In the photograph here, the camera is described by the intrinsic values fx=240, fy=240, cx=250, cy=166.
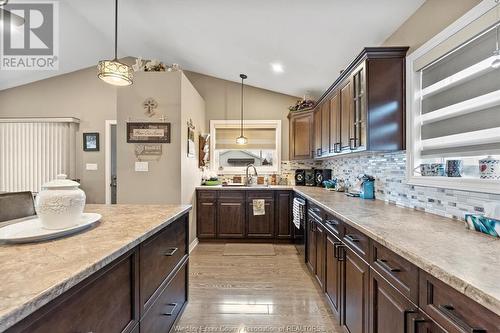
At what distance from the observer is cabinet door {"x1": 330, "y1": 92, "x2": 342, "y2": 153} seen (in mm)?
2851

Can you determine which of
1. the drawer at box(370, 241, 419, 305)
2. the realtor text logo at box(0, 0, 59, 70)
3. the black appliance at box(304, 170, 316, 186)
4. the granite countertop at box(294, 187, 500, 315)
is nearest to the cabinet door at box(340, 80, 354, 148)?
the granite countertop at box(294, 187, 500, 315)

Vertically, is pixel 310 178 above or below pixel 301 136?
below

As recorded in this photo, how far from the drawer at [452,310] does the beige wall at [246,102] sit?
13.0 ft

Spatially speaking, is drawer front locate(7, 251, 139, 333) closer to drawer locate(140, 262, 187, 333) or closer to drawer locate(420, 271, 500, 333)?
drawer locate(140, 262, 187, 333)

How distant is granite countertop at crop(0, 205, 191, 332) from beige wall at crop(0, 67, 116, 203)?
4.37 m

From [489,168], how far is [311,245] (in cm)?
180

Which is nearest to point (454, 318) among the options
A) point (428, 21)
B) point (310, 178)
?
point (428, 21)

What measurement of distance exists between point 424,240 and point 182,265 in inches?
→ 65.6

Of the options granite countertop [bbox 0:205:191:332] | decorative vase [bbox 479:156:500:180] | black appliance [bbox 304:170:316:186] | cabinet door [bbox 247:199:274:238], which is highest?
decorative vase [bbox 479:156:500:180]

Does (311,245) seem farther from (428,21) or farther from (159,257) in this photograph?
(428,21)

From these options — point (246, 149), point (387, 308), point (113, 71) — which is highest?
point (113, 71)

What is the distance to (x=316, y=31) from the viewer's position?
2.58 metres

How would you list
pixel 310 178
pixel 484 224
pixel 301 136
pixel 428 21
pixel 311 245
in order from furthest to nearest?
pixel 310 178 < pixel 301 136 < pixel 311 245 < pixel 428 21 < pixel 484 224

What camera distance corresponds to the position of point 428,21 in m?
1.82
